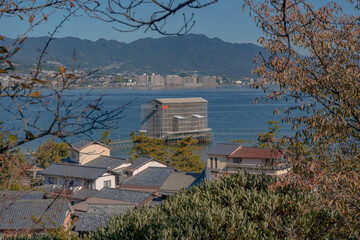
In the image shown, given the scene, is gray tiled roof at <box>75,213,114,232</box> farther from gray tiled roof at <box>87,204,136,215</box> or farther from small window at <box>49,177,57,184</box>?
small window at <box>49,177,57,184</box>

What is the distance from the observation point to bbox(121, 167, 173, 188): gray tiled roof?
15452mm

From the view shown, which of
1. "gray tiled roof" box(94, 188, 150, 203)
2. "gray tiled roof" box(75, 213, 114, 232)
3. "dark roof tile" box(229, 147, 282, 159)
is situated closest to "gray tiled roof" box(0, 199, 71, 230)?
"gray tiled roof" box(75, 213, 114, 232)

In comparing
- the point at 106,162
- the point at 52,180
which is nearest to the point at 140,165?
the point at 106,162

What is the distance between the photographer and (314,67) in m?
4.66

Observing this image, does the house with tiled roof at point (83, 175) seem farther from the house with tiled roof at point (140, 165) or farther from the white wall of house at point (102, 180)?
the house with tiled roof at point (140, 165)

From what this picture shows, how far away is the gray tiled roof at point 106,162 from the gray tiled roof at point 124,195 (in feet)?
13.9

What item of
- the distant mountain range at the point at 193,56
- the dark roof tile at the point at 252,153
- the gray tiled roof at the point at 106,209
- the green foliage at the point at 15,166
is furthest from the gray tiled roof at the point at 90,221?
the distant mountain range at the point at 193,56

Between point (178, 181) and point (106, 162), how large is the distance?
19.8 ft

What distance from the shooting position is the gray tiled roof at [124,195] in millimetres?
11917

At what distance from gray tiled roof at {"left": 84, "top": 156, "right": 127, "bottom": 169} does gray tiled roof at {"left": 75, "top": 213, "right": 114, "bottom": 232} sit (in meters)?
8.44

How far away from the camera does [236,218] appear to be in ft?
11.5

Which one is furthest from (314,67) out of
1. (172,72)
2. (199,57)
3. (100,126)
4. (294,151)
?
(199,57)

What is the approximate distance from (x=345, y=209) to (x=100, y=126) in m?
2.44

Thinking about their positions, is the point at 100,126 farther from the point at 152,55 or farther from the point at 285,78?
the point at 152,55
